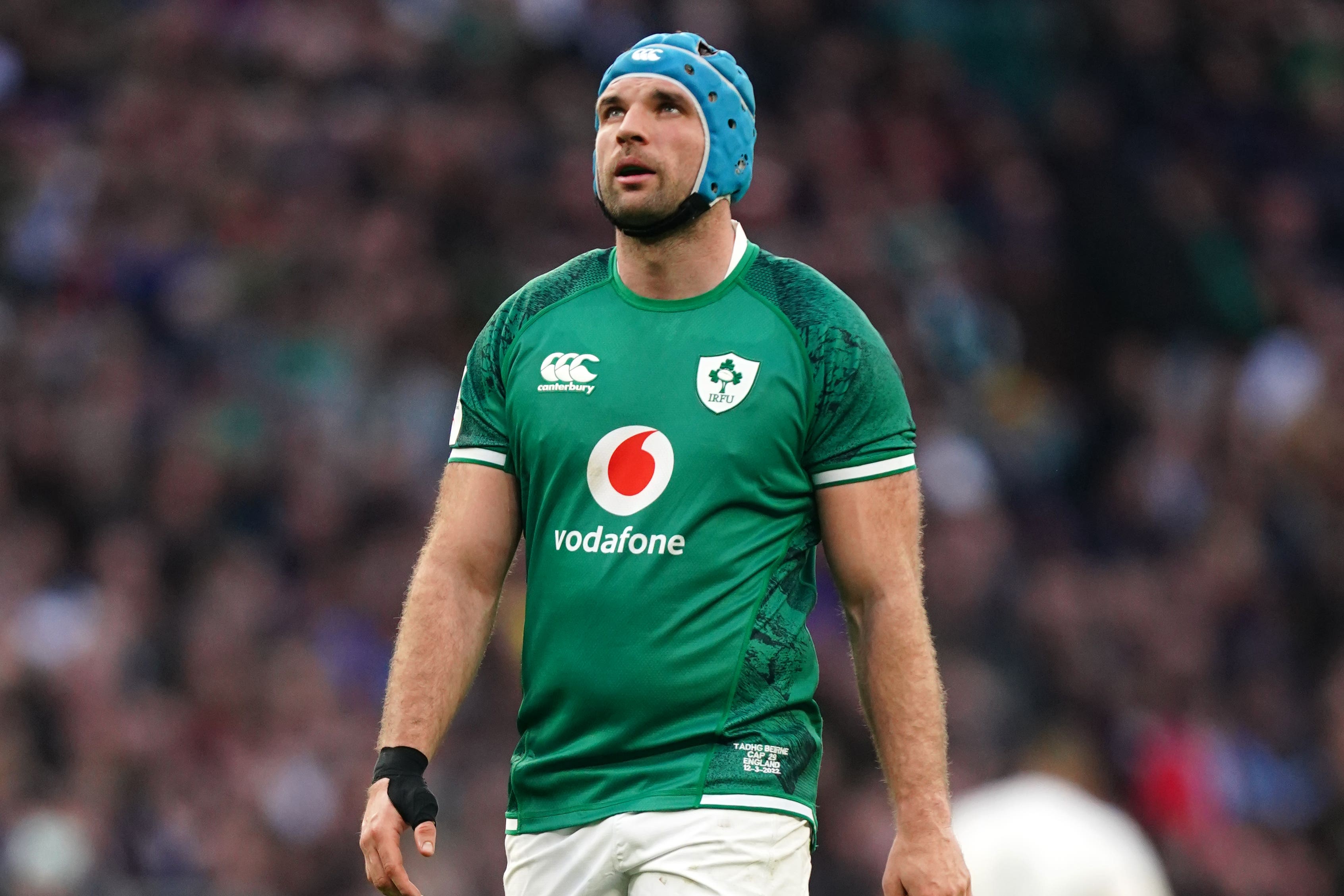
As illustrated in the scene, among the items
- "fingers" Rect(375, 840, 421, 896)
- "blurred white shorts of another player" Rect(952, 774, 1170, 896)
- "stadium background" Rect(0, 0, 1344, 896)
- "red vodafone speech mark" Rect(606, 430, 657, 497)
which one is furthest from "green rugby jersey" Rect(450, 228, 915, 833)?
"stadium background" Rect(0, 0, 1344, 896)

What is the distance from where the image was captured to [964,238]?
15.1 m

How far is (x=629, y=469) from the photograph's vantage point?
185 inches

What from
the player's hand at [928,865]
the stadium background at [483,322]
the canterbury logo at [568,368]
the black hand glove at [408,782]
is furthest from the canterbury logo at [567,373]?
the stadium background at [483,322]

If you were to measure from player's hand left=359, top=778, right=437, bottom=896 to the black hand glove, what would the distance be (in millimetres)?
14

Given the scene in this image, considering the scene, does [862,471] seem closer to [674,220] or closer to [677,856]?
[674,220]

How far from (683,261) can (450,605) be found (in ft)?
3.18

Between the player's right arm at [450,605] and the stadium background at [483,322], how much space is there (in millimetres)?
6276

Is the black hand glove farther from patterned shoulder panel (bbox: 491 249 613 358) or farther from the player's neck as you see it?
the player's neck

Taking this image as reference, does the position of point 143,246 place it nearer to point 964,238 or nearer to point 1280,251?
point 964,238

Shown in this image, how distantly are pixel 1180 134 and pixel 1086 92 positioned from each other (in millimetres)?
899

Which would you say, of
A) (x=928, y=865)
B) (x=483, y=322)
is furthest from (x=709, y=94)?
(x=483, y=322)

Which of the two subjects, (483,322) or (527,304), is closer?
(527,304)

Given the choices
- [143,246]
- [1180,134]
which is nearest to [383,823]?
[143,246]

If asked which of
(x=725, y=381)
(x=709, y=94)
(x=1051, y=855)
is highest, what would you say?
(x=709, y=94)
